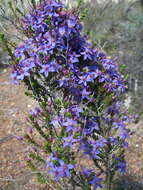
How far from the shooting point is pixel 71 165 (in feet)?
6.39

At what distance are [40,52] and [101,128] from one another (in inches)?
33.6

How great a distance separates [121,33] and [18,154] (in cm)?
391

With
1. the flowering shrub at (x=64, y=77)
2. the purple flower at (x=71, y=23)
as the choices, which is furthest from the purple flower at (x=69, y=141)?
the purple flower at (x=71, y=23)

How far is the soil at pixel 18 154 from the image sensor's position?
12.4 feet

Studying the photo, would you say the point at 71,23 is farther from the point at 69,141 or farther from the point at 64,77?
the point at 69,141

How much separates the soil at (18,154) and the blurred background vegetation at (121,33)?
34.1 inches

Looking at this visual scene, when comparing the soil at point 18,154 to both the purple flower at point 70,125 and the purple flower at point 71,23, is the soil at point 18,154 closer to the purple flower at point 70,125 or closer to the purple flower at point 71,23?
the purple flower at point 70,125

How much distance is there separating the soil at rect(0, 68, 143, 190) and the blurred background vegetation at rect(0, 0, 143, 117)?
0.86m

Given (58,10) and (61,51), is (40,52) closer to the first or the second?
(61,51)

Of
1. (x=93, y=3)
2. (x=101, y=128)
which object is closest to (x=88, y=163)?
(x=101, y=128)

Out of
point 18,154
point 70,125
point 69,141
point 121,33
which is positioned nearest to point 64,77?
point 70,125

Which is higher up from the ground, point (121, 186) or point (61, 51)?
point (61, 51)

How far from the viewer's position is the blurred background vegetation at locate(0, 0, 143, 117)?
16.9 feet

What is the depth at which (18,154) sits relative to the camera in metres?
4.35
